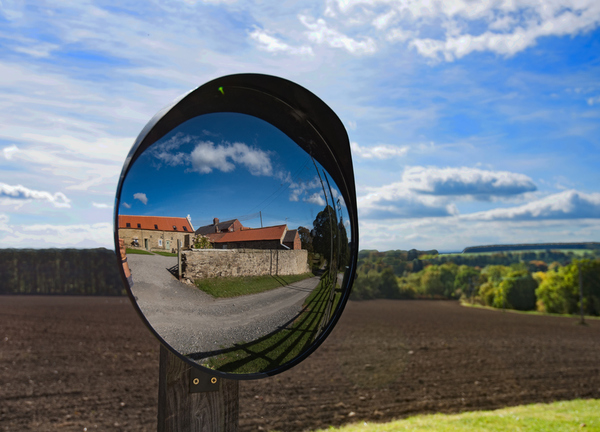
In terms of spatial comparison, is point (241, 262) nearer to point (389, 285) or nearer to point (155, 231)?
point (155, 231)

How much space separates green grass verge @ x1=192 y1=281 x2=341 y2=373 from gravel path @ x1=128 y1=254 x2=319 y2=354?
0.13 ft

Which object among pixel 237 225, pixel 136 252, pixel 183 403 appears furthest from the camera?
pixel 183 403

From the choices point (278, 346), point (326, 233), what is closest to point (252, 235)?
point (326, 233)

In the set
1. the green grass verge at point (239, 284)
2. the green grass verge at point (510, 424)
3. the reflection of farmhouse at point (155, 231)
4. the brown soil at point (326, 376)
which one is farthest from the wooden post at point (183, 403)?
the brown soil at point (326, 376)

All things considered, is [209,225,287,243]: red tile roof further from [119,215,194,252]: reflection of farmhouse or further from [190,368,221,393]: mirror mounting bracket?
[190,368,221,393]: mirror mounting bracket

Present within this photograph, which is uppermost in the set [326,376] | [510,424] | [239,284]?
[239,284]

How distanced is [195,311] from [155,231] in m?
0.37

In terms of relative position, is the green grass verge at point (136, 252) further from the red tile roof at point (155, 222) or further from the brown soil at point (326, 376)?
the brown soil at point (326, 376)

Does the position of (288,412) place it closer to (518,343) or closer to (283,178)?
(283,178)

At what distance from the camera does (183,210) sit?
1.63 m

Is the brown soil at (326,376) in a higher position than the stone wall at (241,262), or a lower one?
lower

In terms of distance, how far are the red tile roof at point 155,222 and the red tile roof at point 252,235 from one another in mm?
134

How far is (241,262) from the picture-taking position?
5.83 feet

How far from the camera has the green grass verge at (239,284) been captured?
170 centimetres
